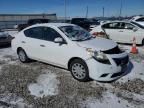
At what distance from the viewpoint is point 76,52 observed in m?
5.43

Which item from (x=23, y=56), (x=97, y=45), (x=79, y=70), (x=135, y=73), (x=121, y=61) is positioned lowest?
(x=135, y=73)

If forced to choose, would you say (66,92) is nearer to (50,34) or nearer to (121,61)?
(121,61)

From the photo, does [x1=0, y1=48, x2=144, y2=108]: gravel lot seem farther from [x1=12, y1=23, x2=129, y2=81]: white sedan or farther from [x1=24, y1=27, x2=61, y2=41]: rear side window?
[x1=24, y1=27, x2=61, y2=41]: rear side window

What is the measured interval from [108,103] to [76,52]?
1742 mm

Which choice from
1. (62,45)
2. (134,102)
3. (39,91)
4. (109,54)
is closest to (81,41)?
(62,45)

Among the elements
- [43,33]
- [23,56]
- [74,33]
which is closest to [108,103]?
[74,33]

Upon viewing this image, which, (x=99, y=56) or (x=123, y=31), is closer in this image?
(x=99, y=56)

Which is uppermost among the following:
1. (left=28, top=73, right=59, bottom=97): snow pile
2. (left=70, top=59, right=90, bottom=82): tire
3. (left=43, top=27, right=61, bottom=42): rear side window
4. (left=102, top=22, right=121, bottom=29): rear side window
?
(left=102, top=22, right=121, bottom=29): rear side window

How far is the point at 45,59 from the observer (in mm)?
6523

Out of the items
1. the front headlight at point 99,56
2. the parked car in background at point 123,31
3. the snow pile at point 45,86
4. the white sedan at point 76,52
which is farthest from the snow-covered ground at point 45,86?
the parked car in background at point 123,31

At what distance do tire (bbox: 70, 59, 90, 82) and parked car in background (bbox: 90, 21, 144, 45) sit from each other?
632 cm

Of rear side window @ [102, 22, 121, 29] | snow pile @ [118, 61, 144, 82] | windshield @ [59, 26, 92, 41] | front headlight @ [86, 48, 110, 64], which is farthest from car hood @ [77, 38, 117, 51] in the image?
rear side window @ [102, 22, 121, 29]

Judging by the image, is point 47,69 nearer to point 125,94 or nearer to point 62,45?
point 62,45

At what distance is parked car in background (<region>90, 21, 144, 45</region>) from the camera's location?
35.0 ft
